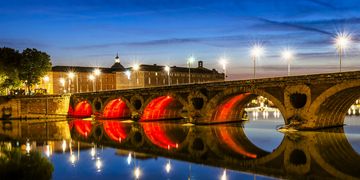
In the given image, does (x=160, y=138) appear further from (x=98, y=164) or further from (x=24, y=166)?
(x=24, y=166)

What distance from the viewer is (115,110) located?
92188mm

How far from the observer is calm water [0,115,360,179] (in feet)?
98.0

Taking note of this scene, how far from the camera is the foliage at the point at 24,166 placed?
29392 millimetres

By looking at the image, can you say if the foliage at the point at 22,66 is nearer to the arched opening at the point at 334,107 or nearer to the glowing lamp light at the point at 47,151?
the glowing lamp light at the point at 47,151

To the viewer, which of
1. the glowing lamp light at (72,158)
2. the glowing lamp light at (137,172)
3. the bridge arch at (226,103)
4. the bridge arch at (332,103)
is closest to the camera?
the glowing lamp light at (137,172)

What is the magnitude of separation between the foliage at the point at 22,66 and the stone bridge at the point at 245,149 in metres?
47.5

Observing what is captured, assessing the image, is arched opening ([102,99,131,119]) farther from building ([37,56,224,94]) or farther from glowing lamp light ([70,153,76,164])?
building ([37,56,224,94])

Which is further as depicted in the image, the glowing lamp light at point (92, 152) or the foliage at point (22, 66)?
the foliage at point (22, 66)

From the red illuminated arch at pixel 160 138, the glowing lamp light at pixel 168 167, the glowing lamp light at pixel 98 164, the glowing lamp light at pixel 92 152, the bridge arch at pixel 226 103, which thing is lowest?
the glowing lamp light at pixel 92 152

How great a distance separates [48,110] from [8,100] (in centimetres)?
903

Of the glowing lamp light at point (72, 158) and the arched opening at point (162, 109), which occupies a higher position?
the arched opening at point (162, 109)

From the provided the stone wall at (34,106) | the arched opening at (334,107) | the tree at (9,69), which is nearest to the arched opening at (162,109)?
the stone wall at (34,106)

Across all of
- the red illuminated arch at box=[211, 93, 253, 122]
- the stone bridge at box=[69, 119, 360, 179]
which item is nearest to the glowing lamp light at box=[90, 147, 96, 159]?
the stone bridge at box=[69, 119, 360, 179]

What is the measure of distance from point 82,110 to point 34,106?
36.0 ft
